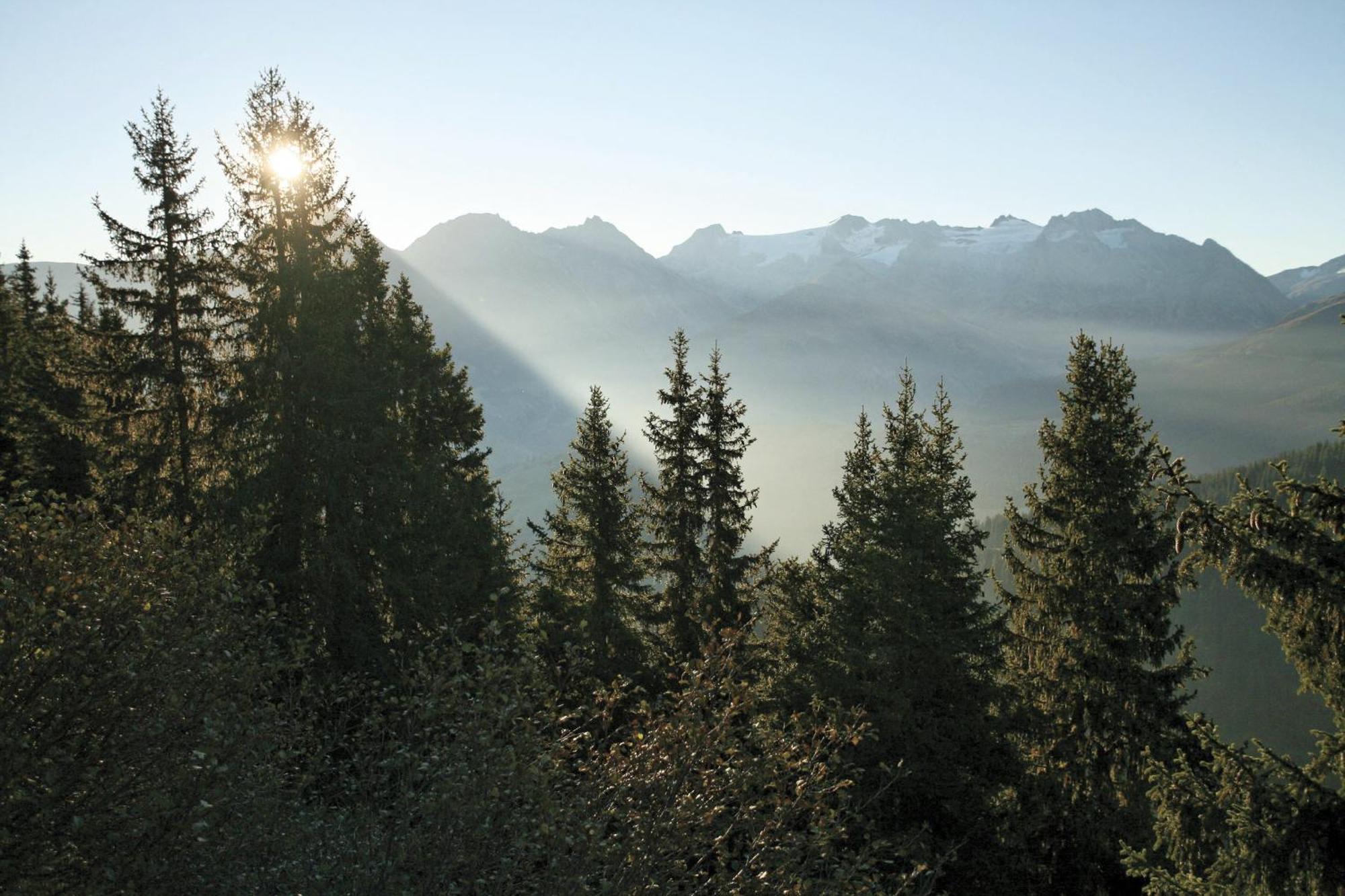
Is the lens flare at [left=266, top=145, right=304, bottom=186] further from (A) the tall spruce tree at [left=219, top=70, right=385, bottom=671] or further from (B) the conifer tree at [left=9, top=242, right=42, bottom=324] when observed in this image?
(B) the conifer tree at [left=9, top=242, right=42, bottom=324]

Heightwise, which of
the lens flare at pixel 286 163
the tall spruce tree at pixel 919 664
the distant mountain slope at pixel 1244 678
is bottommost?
the distant mountain slope at pixel 1244 678

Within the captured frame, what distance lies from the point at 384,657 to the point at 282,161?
1212 cm

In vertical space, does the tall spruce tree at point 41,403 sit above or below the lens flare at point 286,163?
below

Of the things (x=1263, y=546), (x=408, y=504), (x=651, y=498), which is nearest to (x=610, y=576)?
(x=651, y=498)

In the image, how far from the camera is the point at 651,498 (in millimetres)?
25141

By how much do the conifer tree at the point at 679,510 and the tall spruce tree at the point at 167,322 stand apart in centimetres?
1192

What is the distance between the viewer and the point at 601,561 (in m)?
24.4

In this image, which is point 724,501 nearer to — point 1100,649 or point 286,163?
point 1100,649

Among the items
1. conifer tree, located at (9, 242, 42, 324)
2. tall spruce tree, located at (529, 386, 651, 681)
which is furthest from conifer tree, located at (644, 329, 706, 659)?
conifer tree, located at (9, 242, 42, 324)

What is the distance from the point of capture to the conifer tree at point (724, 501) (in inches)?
965

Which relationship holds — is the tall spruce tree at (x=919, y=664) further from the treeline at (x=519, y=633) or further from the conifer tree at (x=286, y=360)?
the conifer tree at (x=286, y=360)

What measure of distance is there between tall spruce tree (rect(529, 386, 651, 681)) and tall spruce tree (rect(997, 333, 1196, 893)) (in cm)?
1075

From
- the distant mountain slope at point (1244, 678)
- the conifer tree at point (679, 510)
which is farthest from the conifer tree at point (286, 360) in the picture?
the distant mountain slope at point (1244, 678)

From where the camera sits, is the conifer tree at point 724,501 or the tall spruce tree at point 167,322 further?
the conifer tree at point 724,501
